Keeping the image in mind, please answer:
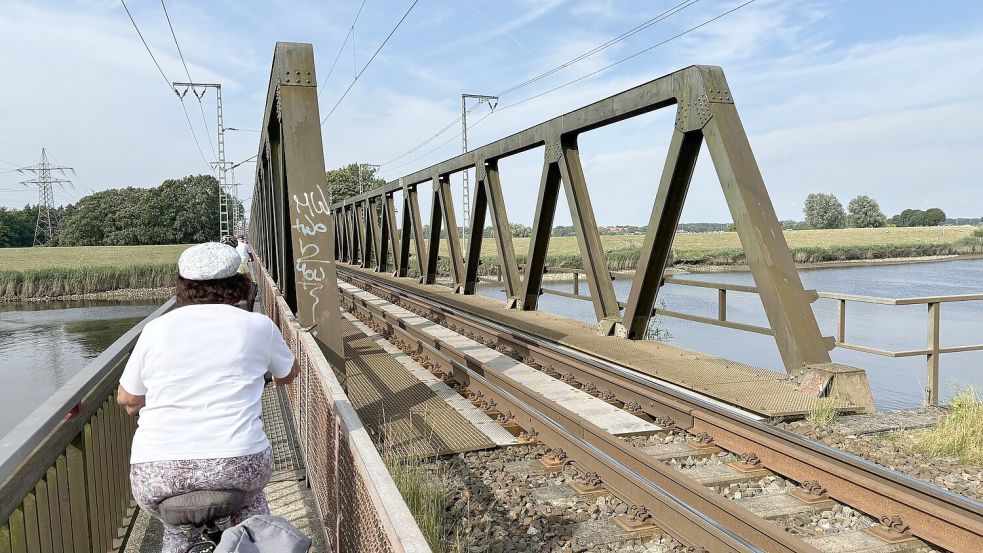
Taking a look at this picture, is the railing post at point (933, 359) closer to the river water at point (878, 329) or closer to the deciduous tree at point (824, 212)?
the river water at point (878, 329)

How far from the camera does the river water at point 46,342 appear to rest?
17438 millimetres

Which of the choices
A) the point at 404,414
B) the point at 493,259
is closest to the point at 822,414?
the point at 404,414

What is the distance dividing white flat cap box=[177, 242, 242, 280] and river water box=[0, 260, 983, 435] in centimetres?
798

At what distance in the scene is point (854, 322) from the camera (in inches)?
786

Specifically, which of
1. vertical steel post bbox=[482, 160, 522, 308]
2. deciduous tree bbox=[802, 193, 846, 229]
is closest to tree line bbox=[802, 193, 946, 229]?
deciduous tree bbox=[802, 193, 846, 229]

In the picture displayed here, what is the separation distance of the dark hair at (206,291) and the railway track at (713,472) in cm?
285

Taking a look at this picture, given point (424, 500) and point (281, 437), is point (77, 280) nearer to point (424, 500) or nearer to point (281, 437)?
point (281, 437)

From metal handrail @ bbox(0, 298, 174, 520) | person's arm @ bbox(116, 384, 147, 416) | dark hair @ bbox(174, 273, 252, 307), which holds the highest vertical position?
dark hair @ bbox(174, 273, 252, 307)

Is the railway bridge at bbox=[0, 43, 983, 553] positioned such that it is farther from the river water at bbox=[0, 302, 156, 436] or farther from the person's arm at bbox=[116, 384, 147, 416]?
the river water at bbox=[0, 302, 156, 436]

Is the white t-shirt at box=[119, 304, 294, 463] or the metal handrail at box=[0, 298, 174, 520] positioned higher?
the white t-shirt at box=[119, 304, 294, 463]

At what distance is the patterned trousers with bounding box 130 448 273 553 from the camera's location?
2461 millimetres

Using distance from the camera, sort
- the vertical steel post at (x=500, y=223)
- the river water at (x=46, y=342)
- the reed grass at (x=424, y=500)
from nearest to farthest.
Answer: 1. the reed grass at (x=424, y=500)
2. the vertical steel post at (x=500, y=223)
3. the river water at (x=46, y=342)

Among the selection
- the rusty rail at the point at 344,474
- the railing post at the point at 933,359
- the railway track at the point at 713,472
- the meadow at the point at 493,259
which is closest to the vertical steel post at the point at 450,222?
the railway track at the point at 713,472

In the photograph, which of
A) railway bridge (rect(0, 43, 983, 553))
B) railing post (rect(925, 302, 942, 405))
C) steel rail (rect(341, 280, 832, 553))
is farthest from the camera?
railing post (rect(925, 302, 942, 405))
